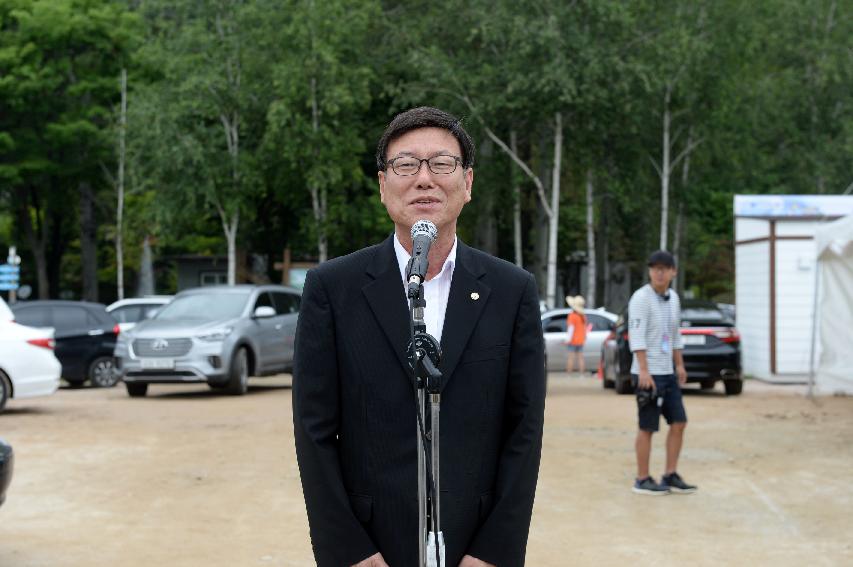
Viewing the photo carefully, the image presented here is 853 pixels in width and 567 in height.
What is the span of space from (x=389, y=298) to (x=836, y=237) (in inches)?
680

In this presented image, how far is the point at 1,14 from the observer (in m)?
51.5

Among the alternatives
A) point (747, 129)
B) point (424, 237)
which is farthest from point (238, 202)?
point (424, 237)

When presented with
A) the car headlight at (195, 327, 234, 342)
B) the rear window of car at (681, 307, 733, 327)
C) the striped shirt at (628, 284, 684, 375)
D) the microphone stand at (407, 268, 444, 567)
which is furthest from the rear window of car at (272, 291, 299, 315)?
the microphone stand at (407, 268, 444, 567)

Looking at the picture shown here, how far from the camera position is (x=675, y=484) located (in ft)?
37.6

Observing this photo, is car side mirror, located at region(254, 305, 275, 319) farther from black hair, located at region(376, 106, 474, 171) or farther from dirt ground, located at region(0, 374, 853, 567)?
black hair, located at region(376, 106, 474, 171)

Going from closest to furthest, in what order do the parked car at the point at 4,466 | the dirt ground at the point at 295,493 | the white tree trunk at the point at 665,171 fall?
the parked car at the point at 4,466
the dirt ground at the point at 295,493
the white tree trunk at the point at 665,171

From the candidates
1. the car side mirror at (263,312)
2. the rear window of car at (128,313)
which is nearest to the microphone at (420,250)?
the car side mirror at (263,312)

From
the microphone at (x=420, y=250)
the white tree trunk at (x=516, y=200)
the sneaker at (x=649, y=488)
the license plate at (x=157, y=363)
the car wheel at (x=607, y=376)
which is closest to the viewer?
the microphone at (x=420, y=250)

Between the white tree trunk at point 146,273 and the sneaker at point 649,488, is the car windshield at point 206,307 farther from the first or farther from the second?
the white tree trunk at point 146,273

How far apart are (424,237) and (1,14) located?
51091 millimetres

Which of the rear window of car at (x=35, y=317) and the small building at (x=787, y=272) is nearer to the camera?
the small building at (x=787, y=272)

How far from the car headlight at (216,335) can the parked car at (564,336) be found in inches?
353

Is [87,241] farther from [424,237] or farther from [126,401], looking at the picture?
[424,237]

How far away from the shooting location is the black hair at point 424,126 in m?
3.89
